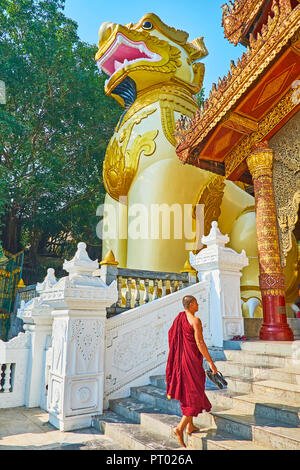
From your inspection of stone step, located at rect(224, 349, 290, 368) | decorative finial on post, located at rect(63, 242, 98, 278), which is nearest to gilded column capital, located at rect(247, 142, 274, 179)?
stone step, located at rect(224, 349, 290, 368)

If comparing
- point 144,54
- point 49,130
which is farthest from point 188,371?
point 49,130

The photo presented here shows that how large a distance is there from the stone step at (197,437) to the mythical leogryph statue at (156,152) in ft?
14.8

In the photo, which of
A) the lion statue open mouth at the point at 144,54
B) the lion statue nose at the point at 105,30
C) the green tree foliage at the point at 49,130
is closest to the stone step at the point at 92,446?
the green tree foliage at the point at 49,130

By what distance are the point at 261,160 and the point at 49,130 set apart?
32.3 ft

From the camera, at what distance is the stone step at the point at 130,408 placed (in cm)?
353

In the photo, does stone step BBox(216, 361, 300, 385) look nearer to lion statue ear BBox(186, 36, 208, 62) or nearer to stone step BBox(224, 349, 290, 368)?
stone step BBox(224, 349, 290, 368)

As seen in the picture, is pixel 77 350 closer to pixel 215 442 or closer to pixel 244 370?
pixel 215 442

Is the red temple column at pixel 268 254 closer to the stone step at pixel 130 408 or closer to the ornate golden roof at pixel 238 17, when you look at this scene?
the stone step at pixel 130 408

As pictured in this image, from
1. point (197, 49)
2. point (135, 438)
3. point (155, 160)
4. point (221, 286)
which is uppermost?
point (197, 49)

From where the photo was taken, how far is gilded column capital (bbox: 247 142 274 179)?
18.2 feet

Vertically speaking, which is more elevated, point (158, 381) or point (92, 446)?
point (158, 381)

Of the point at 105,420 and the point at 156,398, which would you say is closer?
the point at 105,420

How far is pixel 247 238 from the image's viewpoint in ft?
27.0

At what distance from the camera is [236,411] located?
3129 millimetres
